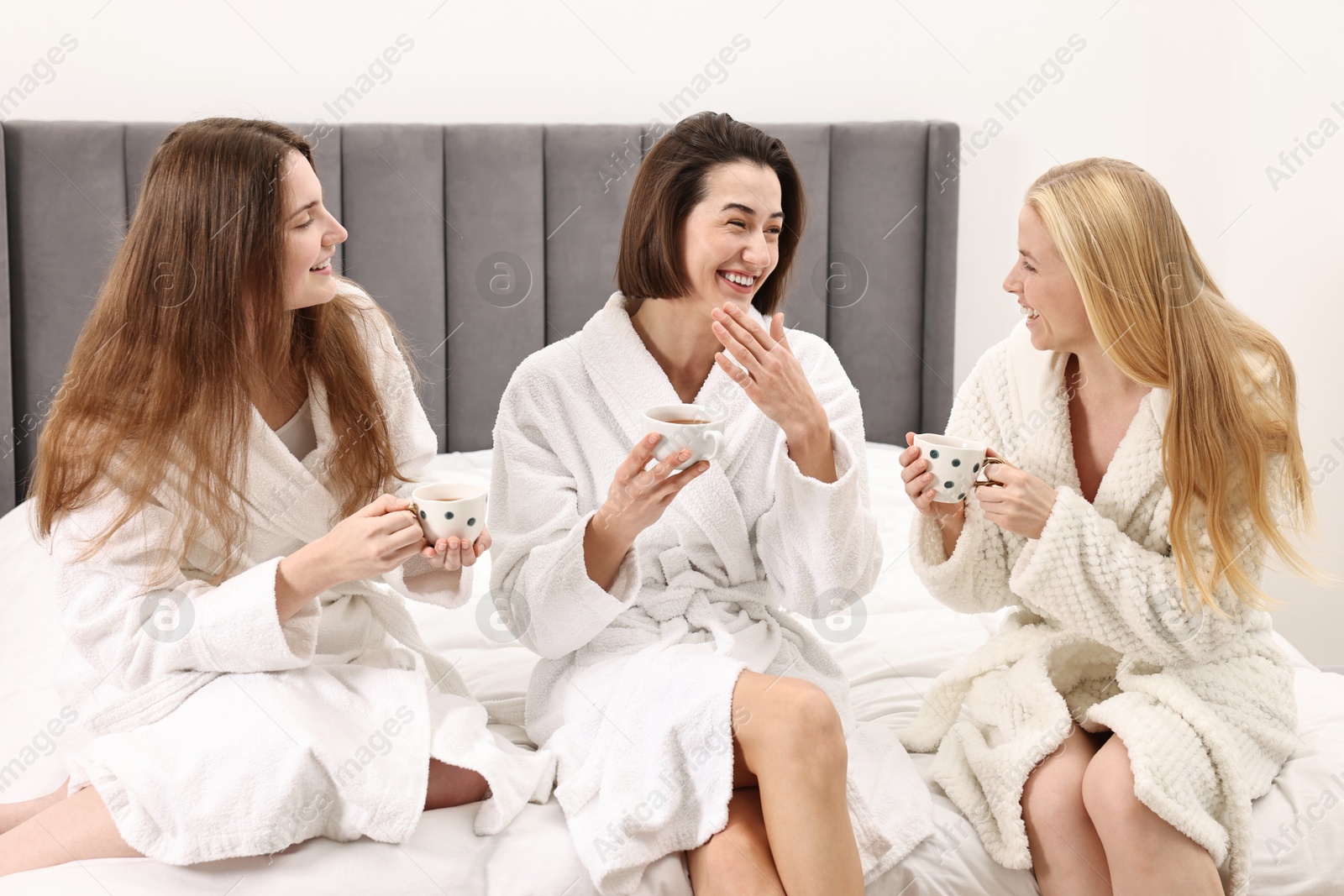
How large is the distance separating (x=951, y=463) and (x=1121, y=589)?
28cm

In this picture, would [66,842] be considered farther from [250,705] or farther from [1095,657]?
[1095,657]

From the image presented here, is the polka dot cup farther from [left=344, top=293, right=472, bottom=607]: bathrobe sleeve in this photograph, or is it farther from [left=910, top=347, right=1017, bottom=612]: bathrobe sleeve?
[left=910, top=347, right=1017, bottom=612]: bathrobe sleeve

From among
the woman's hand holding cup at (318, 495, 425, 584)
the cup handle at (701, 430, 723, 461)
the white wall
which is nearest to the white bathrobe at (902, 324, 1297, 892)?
the cup handle at (701, 430, 723, 461)

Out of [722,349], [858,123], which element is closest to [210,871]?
[722,349]

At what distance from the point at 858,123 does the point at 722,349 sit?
1.58 m

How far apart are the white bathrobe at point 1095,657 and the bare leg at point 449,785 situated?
1.96 ft

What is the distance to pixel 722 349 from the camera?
5.80 ft

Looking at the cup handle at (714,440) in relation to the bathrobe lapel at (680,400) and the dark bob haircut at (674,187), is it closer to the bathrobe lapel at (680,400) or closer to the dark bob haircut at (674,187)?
the bathrobe lapel at (680,400)

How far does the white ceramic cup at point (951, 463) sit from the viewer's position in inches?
53.9

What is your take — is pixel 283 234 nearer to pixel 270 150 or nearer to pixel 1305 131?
pixel 270 150

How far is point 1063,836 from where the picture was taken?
52.1 inches

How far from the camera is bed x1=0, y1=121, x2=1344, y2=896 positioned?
1.97 meters

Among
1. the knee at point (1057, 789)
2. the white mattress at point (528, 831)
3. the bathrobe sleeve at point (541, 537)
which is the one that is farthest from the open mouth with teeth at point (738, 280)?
the knee at point (1057, 789)

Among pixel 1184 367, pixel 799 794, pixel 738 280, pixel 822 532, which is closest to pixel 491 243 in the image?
pixel 738 280
